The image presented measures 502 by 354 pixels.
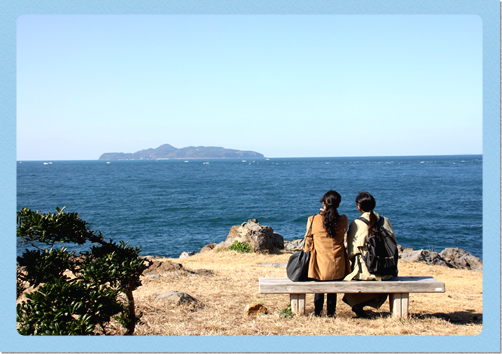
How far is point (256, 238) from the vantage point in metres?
15.0

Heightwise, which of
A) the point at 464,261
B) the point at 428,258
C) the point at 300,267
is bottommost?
the point at 464,261

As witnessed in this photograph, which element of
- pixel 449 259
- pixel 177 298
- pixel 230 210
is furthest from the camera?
pixel 230 210

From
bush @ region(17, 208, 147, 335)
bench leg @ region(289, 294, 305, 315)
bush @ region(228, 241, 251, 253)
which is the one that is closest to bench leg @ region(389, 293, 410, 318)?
bench leg @ region(289, 294, 305, 315)

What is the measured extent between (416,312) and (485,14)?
473 cm

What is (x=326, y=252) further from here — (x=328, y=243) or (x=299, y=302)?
(x=299, y=302)

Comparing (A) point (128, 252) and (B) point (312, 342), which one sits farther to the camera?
(A) point (128, 252)

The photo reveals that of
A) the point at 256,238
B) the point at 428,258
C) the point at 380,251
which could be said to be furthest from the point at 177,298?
the point at 428,258

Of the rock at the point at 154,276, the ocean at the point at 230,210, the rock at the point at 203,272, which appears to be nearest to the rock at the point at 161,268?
the rock at the point at 154,276

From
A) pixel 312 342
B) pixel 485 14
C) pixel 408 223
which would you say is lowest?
pixel 408 223

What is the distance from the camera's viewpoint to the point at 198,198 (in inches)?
2279

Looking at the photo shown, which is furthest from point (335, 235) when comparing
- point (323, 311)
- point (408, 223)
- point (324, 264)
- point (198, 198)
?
point (198, 198)

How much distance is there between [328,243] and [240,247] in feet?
31.2

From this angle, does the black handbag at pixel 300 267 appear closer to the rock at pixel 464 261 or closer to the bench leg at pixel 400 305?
the bench leg at pixel 400 305

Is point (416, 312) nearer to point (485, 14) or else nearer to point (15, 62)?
point (485, 14)
